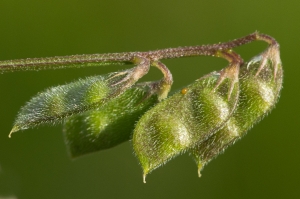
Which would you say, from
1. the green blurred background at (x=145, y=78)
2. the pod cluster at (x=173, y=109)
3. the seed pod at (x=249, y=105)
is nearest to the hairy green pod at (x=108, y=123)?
the pod cluster at (x=173, y=109)

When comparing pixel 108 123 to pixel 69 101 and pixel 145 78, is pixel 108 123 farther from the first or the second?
pixel 145 78

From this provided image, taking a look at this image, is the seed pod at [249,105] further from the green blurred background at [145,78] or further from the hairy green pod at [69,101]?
the green blurred background at [145,78]

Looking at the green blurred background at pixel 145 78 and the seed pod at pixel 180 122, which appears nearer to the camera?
the seed pod at pixel 180 122

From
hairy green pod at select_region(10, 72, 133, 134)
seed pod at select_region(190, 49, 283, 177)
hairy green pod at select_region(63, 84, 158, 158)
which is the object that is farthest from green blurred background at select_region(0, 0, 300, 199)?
hairy green pod at select_region(10, 72, 133, 134)

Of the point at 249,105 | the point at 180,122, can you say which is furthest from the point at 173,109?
the point at 249,105

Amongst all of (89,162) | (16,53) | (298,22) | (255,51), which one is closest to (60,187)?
(89,162)

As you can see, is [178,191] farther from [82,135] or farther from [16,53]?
[82,135]
